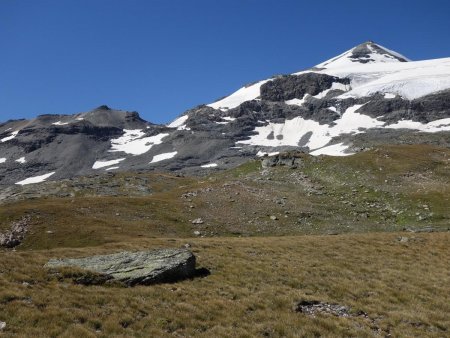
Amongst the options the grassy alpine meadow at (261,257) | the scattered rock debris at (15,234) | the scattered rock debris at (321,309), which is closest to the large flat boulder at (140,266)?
the grassy alpine meadow at (261,257)

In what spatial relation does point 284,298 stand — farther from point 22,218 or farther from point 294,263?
point 22,218

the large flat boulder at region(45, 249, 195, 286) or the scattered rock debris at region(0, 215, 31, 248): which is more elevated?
the scattered rock debris at region(0, 215, 31, 248)

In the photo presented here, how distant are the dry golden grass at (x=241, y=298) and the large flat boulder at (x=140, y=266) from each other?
0.91m

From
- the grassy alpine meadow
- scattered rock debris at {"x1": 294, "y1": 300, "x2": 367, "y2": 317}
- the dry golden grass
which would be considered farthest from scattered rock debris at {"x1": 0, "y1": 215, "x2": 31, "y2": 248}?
scattered rock debris at {"x1": 294, "y1": 300, "x2": 367, "y2": 317}

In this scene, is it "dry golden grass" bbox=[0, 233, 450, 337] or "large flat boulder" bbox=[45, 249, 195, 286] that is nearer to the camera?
"dry golden grass" bbox=[0, 233, 450, 337]

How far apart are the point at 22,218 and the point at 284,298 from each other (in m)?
38.0

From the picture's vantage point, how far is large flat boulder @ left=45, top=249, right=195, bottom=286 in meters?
21.8

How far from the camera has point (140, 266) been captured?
23047 mm

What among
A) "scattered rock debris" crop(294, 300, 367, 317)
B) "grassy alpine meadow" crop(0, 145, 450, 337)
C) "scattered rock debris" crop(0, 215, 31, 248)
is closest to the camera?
"grassy alpine meadow" crop(0, 145, 450, 337)

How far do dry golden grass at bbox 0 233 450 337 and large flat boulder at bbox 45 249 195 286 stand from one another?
0.91 m

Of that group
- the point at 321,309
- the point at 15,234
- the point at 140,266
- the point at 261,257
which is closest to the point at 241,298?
the point at 321,309

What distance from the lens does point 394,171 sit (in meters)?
70.0

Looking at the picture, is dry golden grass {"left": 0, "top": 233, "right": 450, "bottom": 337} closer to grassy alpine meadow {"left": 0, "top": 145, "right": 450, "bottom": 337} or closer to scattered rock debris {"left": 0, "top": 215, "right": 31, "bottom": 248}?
grassy alpine meadow {"left": 0, "top": 145, "right": 450, "bottom": 337}

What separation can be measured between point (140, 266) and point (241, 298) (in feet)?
20.1
